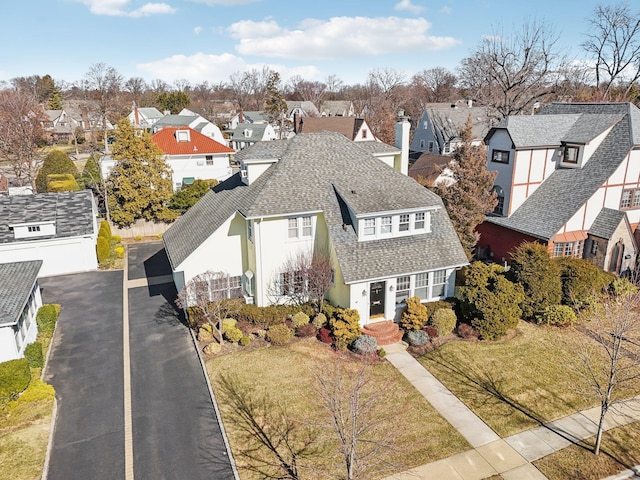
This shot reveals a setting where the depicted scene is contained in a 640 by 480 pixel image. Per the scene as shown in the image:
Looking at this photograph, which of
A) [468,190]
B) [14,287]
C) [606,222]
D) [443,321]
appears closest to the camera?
[14,287]

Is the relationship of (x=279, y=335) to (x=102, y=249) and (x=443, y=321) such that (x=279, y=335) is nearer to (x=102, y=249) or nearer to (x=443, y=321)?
(x=443, y=321)

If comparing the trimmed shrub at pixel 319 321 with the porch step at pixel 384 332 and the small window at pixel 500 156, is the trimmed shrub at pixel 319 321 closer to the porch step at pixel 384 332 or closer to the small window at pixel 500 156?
the porch step at pixel 384 332

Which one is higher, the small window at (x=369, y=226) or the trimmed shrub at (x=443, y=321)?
the small window at (x=369, y=226)

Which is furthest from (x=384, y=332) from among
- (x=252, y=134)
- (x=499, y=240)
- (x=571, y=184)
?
(x=252, y=134)

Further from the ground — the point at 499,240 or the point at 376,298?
the point at 499,240

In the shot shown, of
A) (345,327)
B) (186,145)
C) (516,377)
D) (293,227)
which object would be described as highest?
(186,145)

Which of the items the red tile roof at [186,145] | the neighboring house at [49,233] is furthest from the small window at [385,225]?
the red tile roof at [186,145]

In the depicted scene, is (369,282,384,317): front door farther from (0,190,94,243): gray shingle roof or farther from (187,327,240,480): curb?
(0,190,94,243): gray shingle roof
